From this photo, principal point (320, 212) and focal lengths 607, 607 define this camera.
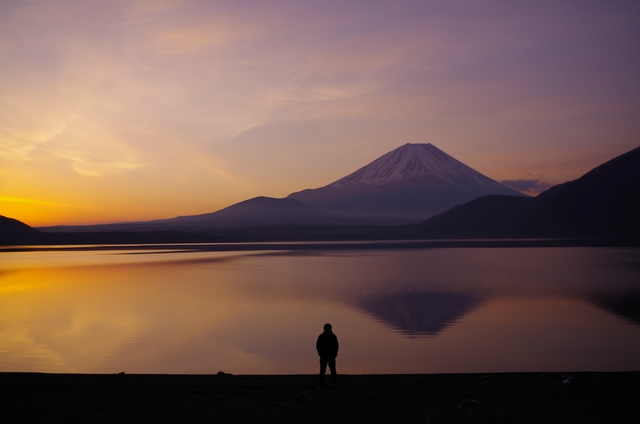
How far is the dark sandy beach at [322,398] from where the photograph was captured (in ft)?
28.5

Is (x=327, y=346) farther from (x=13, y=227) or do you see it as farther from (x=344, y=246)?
(x=13, y=227)

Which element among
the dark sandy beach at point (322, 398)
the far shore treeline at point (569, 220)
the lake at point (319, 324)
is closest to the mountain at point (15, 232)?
the far shore treeline at point (569, 220)

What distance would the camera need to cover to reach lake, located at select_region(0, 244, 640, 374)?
14.1 m

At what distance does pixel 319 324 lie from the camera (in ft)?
64.5

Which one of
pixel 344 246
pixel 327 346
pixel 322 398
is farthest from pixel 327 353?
pixel 344 246

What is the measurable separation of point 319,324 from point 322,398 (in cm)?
987

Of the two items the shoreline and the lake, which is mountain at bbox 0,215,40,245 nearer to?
the shoreline

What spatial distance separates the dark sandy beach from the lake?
1.89 meters

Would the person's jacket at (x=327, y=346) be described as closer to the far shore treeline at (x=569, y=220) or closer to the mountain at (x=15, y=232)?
the far shore treeline at (x=569, y=220)

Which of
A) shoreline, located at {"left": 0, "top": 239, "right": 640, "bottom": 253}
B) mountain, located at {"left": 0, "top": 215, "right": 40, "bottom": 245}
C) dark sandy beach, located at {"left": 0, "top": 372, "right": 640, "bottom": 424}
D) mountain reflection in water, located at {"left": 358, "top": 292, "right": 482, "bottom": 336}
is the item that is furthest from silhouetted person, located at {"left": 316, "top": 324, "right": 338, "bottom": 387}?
mountain, located at {"left": 0, "top": 215, "right": 40, "bottom": 245}

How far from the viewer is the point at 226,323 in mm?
20062

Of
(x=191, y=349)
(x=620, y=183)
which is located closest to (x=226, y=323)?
(x=191, y=349)

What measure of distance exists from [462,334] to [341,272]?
947 inches

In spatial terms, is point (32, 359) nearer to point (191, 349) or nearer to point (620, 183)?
point (191, 349)
